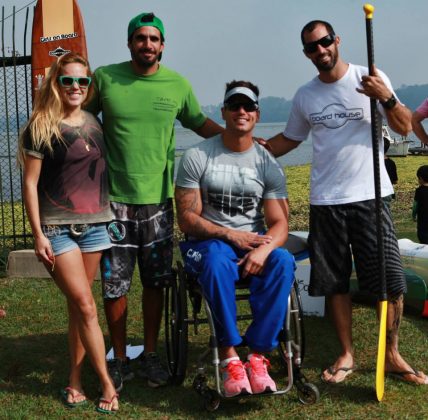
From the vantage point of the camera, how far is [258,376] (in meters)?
3.34

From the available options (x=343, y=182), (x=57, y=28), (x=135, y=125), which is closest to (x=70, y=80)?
(x=135, y=125)

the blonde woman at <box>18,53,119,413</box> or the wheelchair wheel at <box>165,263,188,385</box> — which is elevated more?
the blonde woman at <box>18,53,119,413</box>

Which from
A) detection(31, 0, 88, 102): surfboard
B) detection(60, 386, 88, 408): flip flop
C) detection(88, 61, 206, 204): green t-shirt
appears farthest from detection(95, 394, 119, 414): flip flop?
detection(31, 0, 88, 102): surfboard

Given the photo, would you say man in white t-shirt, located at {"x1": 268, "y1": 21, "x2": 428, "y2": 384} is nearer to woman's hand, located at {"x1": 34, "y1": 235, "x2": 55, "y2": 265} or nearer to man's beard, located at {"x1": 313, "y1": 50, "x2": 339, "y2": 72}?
man's beard, located at {"x1": 313, "y1": 50, "x2": 339, "y2": 72}

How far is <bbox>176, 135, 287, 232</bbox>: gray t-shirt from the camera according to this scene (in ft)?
12.1

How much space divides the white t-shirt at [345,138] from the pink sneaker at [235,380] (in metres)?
1.13

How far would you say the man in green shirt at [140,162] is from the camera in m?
3.75

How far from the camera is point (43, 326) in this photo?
5152 millimetres

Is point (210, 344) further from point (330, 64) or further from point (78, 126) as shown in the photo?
point (330, 64)

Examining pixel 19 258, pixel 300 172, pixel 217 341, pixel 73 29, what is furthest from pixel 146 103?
pixel 300 172

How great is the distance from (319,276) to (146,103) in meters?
1.50

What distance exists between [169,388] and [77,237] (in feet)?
3.75

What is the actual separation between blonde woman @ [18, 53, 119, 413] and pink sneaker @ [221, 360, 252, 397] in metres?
0.68

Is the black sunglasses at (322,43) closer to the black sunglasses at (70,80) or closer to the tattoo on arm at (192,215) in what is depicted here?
the tattoo on arm at (192,215)
